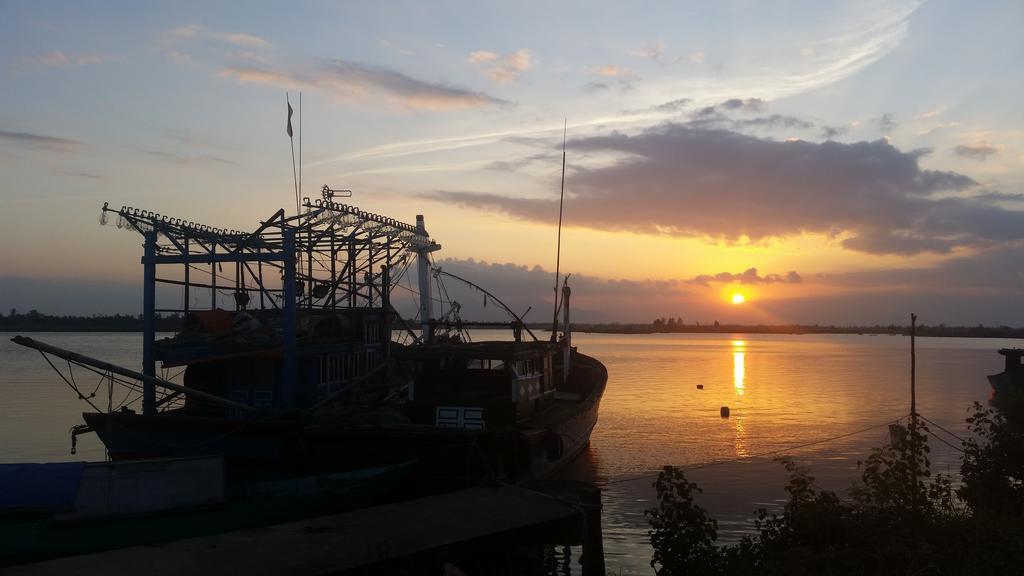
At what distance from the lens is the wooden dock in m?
11.1

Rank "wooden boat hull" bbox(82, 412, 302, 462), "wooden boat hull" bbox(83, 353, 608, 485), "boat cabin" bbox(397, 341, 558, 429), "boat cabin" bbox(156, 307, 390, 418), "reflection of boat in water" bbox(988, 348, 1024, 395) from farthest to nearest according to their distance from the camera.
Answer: "reflection of boat in water" bbox(988, 348, 1024, 395), "boat cabin" bbox(156, 307, 390, 418), "boat cabin" bbox(397, 341, 558, 429), "wooden boat hull" bbox(82, 412, 302, 462), "wooden boat hull" bbox(83, 353, 608, 485)

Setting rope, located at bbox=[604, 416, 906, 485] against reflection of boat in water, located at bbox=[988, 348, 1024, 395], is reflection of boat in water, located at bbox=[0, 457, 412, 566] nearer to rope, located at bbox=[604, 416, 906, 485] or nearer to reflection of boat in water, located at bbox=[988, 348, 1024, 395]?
rope, located at bbox=[604, 416, 906, 485]

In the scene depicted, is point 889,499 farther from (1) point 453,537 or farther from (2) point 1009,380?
(2) point 1009,380

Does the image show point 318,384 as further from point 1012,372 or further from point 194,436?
point 1012,372

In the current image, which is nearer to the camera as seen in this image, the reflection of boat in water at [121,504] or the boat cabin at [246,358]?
the reflection of boat in water at [121,504]

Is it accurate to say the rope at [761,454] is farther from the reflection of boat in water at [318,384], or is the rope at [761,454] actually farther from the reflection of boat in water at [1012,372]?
the reflection of boat in water at [1012,372]

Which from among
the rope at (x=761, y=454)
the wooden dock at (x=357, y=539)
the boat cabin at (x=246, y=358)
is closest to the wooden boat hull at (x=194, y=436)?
the boat cabin at (x=246, y=358)

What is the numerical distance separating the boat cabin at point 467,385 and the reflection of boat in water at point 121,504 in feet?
20.8

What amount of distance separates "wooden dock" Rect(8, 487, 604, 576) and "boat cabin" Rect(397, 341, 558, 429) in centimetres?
715

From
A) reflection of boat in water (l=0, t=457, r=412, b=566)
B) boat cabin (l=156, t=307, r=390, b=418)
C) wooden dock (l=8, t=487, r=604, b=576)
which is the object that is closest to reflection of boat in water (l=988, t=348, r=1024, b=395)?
boat cabin (l=156, t=307, r=390, b=418)

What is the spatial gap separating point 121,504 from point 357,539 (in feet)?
21.1

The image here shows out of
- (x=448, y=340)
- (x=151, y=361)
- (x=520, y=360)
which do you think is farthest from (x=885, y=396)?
(x=151, y=361)

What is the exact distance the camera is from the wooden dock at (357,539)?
11.1m

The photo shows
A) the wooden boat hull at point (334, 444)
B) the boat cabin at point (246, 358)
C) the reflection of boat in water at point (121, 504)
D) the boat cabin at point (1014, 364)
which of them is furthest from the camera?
the boat cabin at point (1014, 364)
